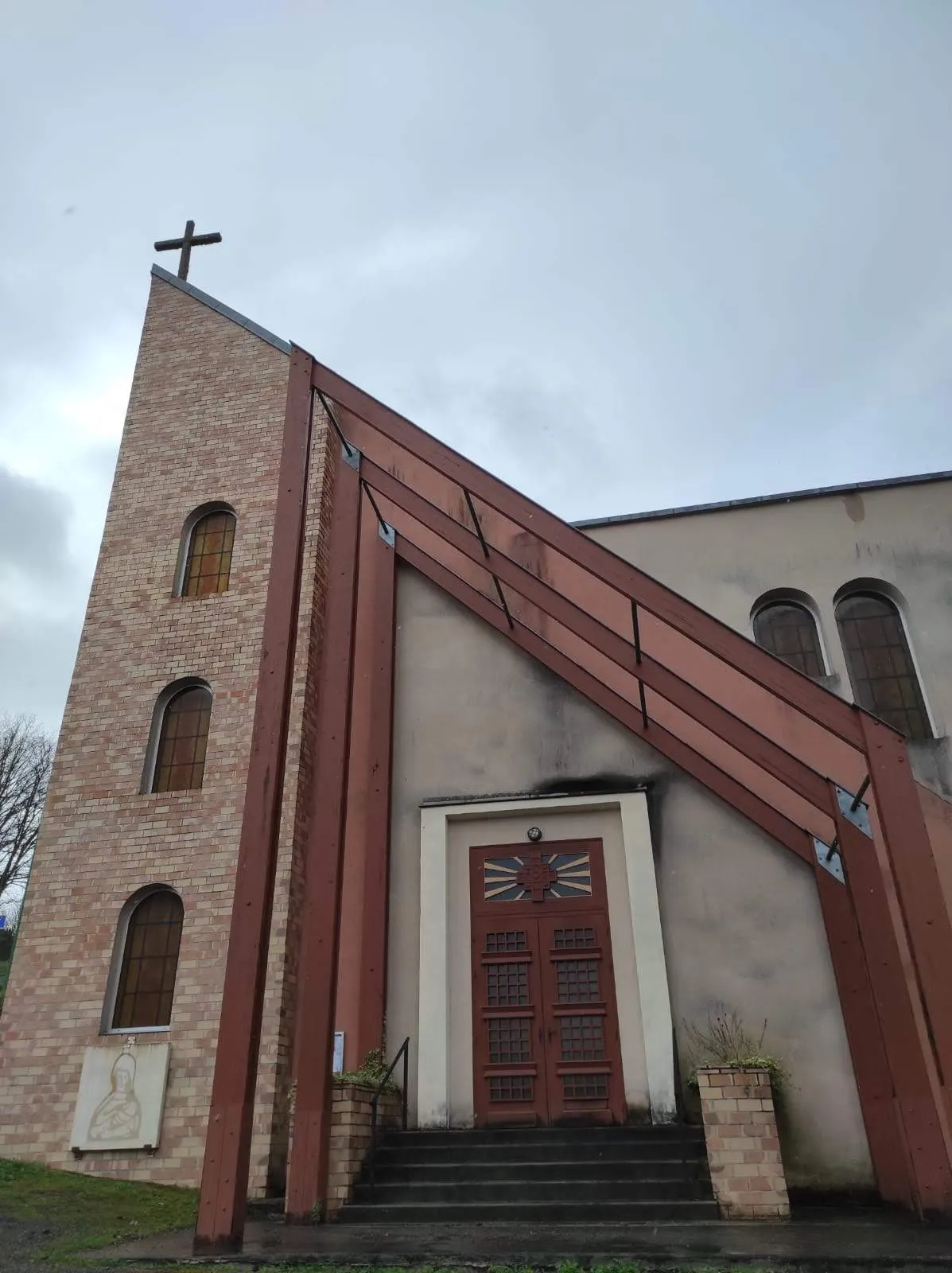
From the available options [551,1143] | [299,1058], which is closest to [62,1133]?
[299,1058]

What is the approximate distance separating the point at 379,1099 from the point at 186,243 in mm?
13220

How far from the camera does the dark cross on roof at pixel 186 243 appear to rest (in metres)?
14.9

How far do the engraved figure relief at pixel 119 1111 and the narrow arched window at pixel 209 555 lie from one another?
5.63 meters

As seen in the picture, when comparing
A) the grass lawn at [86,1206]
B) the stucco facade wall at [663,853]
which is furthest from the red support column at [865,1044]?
the grass lawn at [86,1206]

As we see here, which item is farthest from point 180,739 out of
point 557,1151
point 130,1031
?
point 557,1151

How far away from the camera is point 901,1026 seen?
7.18 meters

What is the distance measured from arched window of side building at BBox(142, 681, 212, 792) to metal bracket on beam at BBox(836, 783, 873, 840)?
6.82 m

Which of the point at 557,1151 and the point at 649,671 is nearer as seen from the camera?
the point at 557,1151

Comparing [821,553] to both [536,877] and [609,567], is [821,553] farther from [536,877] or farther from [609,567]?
[609,567]

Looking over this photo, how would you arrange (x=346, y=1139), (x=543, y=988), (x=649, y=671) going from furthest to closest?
1. (x=543, y=988)
2. (x=649, y=671)
3. (x=346, y=1139)

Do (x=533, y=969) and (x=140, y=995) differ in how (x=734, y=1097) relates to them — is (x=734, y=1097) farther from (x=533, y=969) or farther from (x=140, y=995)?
(x=140, y=995)

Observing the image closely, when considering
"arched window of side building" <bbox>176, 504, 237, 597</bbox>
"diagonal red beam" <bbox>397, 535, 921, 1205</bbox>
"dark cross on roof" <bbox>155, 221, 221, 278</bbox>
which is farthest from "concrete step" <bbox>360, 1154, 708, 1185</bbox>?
"dark cross on roof" <bbox>155, 221, 221, 278</bbox>

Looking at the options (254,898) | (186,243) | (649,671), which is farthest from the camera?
(186,243)

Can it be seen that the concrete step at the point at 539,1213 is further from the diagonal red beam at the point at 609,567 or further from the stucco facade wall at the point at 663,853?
the diagonal red beam at the point at 609,567
